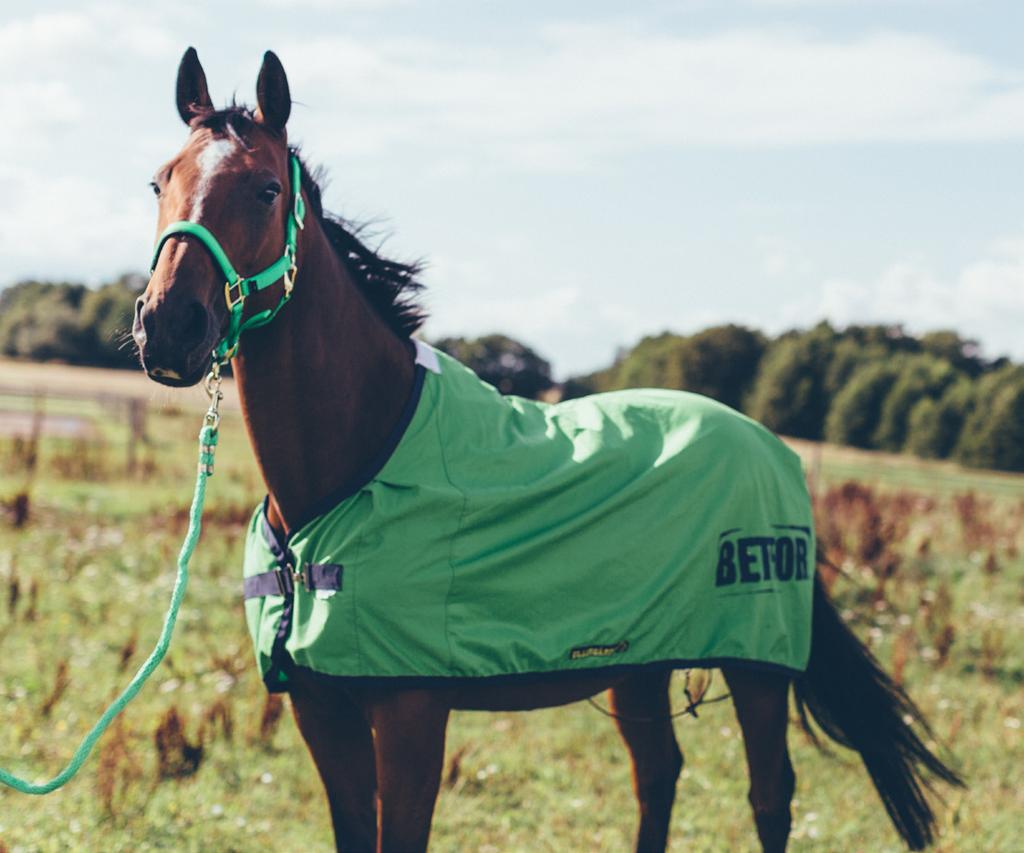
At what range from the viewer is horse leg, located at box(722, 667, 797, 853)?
3545 mm

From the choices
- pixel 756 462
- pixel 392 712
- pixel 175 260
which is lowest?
pixel 392 712

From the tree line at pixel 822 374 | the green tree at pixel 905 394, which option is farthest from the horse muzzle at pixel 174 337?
the green tree at pixel 905 394

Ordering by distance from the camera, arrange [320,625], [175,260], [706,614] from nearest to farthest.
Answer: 1. [175,260]
2. [320,625]
3. [706,614]

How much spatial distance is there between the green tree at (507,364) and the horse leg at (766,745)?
1679 mm

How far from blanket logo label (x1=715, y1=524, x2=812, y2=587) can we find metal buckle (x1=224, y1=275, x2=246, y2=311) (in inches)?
72.3

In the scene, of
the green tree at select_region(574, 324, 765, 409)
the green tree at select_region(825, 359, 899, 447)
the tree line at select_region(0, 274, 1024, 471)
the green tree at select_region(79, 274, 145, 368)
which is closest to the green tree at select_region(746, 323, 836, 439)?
the tree line at select_region(0, 274, 1024, 471)

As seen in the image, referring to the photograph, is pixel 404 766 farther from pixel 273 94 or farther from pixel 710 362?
pixel 710 362

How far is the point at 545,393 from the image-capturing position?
15.8 ft

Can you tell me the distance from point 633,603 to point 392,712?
2.83 ft

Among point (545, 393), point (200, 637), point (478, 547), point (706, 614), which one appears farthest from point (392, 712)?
point (200, 637)

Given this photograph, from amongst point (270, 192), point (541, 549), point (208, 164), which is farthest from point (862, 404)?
point (208, 164)

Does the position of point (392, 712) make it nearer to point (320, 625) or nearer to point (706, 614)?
point (320, 625)

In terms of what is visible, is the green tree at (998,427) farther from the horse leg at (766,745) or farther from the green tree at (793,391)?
the horse leg at (766,745)

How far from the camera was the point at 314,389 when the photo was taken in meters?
2.75
